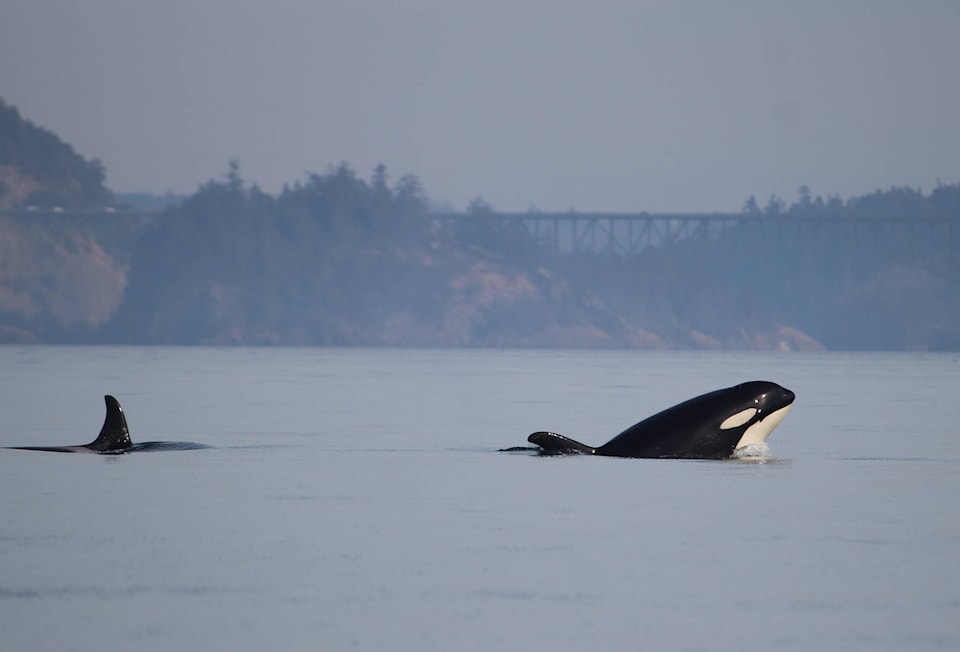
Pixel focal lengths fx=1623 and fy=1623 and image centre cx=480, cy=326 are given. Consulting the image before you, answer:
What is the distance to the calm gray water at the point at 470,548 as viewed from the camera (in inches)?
428

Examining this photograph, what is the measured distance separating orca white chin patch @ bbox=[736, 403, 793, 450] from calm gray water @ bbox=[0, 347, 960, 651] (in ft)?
1.76

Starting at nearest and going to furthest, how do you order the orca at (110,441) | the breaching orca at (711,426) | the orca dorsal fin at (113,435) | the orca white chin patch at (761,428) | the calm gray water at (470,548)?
the calm gray water at (470,548), the breaching orca at (711,426), the orca white chin patch at (761,428), the orca at (110,441), the orca dorsal fin at (113,435)

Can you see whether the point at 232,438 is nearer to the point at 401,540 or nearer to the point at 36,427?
the point at 36,427

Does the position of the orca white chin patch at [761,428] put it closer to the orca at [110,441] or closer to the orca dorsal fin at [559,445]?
the orca dorsal fin at [559,445]

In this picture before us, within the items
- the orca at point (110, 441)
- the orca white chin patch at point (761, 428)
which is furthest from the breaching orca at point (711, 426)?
the orca at point (110, 441)

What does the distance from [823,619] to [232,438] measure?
1719 centimetres

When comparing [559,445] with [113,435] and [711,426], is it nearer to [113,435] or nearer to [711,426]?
[711,426]

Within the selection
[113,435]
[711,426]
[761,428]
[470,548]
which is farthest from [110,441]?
[470,548]

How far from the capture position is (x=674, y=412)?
2180cm

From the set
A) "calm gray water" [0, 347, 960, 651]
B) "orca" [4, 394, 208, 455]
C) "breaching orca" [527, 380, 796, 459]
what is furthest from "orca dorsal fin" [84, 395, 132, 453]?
"breaching orca" [527, 380, 796, 459]

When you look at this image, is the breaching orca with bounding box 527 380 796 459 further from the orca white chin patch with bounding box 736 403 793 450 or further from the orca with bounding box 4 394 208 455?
the orca with bounding box 4 394 208 455

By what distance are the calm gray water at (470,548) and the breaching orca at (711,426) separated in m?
0.46

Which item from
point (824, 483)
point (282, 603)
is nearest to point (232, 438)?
point (824, 483)

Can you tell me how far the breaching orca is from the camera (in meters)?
21.0
